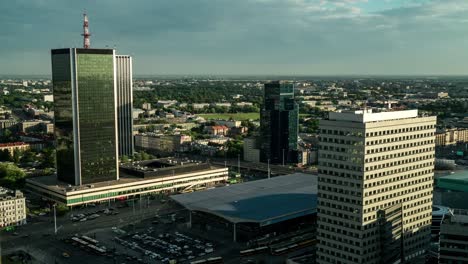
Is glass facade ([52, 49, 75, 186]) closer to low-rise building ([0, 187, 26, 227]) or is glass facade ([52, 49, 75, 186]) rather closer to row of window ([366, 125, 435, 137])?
low-rise building ([0, 187, 26, 227])

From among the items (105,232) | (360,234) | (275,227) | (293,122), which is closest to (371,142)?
(360,234)

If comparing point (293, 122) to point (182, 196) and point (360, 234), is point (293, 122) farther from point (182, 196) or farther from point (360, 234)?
point (360, 234)

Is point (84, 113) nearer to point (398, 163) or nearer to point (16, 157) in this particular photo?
point (16, 157)

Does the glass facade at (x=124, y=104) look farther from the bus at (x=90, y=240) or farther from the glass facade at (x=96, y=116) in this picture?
the bus at (x=90, y=240)

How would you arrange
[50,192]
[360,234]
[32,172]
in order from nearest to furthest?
[360,234] < [50,192] < [32,172]

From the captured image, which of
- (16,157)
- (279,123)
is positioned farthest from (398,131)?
(16,157)

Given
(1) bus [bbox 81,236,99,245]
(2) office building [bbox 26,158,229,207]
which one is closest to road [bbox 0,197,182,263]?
(2) office building [bbox 26,158,229,207]
